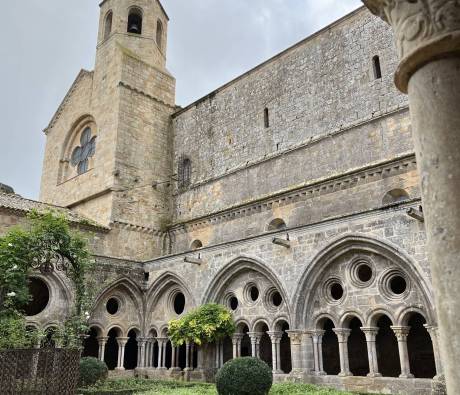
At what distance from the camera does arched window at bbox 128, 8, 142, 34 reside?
23234 millimetres

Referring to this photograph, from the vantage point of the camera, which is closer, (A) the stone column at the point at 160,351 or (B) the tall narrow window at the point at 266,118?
(A) the stone column at the point at 160,351

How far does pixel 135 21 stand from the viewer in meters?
23.6

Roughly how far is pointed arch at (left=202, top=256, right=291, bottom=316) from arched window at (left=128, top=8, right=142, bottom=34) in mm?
14675

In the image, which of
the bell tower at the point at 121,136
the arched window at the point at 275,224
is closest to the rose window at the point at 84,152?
the bell tower at the point at 121,136

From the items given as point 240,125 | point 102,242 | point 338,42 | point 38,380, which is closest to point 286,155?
point 240,125

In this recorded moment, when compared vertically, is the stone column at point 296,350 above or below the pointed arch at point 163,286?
below

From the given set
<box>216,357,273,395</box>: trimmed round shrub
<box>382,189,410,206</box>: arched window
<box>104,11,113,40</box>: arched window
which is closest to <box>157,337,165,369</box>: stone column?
<box>216,357,273,395</box>: trimmed round shrub

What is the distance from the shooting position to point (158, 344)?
1581 centimetres

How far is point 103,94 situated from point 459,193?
69.1 ft

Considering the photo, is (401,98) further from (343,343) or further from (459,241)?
(459,241)

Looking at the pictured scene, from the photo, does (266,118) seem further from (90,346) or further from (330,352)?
(90,346)

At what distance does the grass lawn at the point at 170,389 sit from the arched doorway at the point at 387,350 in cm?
433

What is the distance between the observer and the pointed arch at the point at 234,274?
12.5 m

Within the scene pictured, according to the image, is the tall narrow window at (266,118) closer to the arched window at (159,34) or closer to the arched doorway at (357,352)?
the arched doorway at (357,352)
